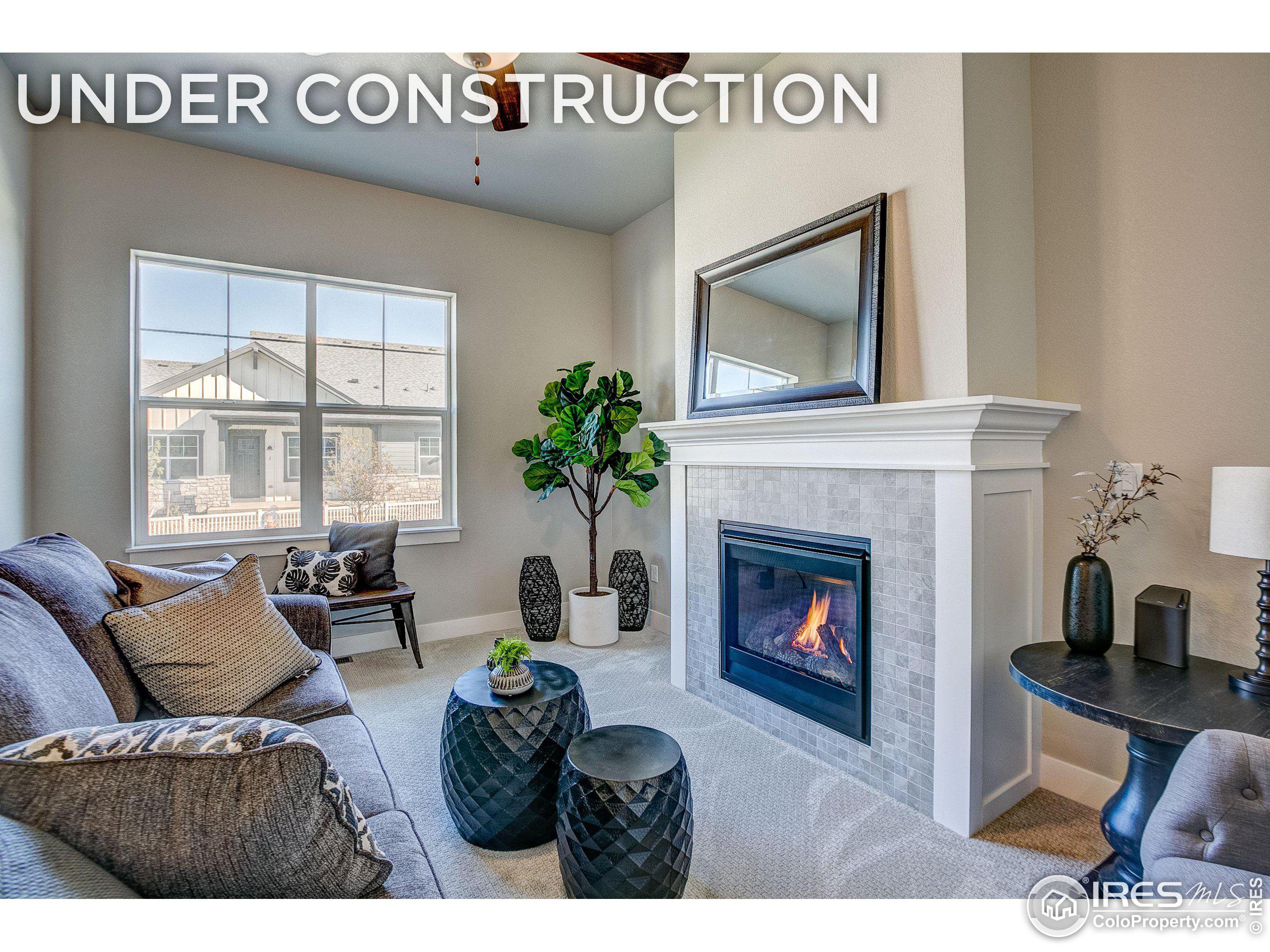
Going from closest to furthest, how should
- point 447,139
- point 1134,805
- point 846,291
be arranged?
point 1134,805
point 846,291
point 447,139

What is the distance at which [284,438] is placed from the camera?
356 centimetres

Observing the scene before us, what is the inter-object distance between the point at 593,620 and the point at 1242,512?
9.97 ft

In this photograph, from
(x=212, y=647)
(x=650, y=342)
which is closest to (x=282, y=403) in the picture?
(x=212, y=647)

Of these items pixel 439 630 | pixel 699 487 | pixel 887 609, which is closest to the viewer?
pixel 887 609

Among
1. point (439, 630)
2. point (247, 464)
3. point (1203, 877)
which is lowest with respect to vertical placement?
point (439, 630)

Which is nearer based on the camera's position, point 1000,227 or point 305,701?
point 305,701

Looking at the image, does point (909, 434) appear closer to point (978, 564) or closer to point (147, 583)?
point (978, 564)

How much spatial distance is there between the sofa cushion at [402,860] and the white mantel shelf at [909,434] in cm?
174

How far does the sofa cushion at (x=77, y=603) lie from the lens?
1461mm

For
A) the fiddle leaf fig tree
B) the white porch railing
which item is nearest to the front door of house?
the white porch railing

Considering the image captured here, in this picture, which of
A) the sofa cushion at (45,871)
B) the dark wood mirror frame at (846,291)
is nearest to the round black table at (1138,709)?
the dark wood mirror frame at (846,291)
